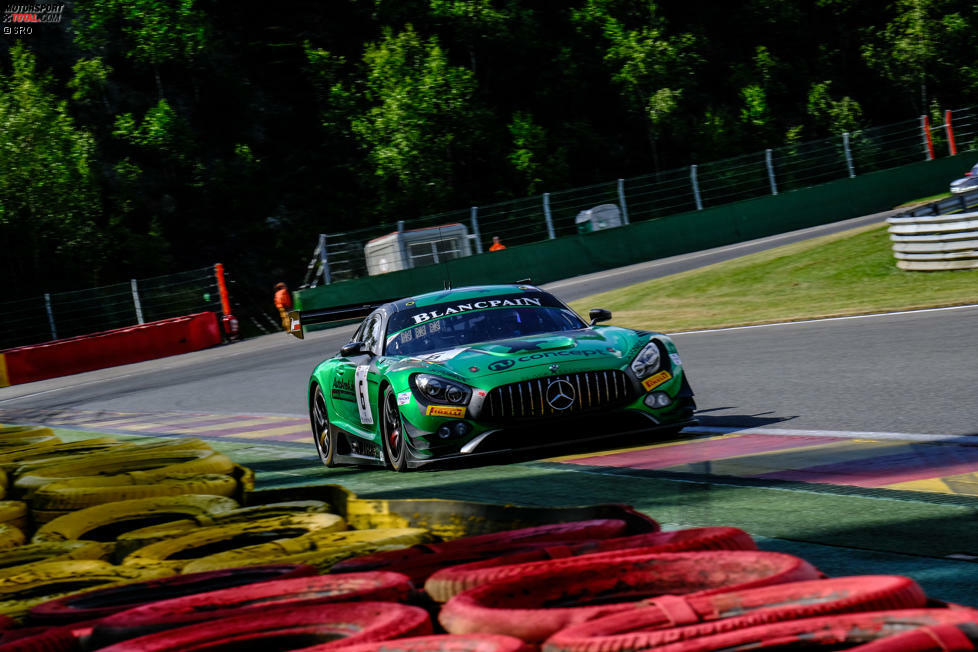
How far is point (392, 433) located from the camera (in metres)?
8.03

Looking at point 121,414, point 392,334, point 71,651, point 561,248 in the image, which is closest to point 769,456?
point 392,334

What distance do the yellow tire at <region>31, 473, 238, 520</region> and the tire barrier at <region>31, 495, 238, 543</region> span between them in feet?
1.23

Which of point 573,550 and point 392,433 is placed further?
point 392,433

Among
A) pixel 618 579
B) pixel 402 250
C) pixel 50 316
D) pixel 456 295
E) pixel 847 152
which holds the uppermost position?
pixel 847 152

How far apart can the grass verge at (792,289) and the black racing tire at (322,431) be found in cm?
865

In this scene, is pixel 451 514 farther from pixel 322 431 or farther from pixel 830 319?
pixel 830 319

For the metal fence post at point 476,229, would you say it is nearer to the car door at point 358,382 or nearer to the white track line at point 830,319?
the white track line at point 830,319

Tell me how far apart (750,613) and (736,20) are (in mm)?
55496

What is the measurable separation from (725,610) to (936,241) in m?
17.2

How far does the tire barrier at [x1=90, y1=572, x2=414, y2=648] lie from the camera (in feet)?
9.03

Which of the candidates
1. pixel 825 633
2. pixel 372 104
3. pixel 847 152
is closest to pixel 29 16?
pixel 372 104

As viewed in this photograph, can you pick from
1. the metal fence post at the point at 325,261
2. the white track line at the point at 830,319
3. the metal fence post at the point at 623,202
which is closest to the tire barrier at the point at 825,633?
the white track line at the point at 830,319

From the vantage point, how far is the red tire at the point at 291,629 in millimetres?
2477

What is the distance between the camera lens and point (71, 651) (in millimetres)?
2766
